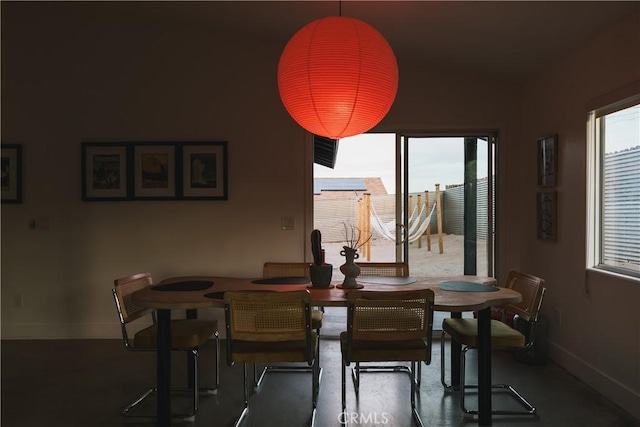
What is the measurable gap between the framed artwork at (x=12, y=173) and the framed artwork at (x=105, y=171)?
0.62 m

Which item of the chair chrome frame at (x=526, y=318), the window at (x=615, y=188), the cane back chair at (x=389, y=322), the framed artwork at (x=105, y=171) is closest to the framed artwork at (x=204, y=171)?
the framed artwork at (x=105, y=171)

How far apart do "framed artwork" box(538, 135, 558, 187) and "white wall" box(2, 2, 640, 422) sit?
0.52m

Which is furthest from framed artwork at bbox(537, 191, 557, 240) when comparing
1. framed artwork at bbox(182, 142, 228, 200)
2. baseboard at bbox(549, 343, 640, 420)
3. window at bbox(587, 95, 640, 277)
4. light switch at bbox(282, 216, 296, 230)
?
framed artwork at bbox(182, 142, 228, 200)

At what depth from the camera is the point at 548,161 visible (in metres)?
3.70

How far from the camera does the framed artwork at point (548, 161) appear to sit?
11.8 feet

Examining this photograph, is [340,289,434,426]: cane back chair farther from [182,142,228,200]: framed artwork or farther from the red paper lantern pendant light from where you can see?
[182,142,228,200]: framed artwork

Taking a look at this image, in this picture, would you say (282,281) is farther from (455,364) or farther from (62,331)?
(62,331)

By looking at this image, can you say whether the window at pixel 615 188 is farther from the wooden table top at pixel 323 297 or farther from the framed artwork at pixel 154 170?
the framed artwork at pixel 154 170

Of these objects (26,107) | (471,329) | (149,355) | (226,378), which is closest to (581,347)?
(471,329)

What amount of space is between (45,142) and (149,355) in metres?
2.27

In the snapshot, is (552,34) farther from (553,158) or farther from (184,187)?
(184,187)

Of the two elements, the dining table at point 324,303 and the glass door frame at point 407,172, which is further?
the glass door frame at point 407,172

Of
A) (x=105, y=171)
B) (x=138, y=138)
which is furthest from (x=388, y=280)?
(x=105, y=171)

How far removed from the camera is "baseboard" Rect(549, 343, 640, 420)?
2.72 meters
